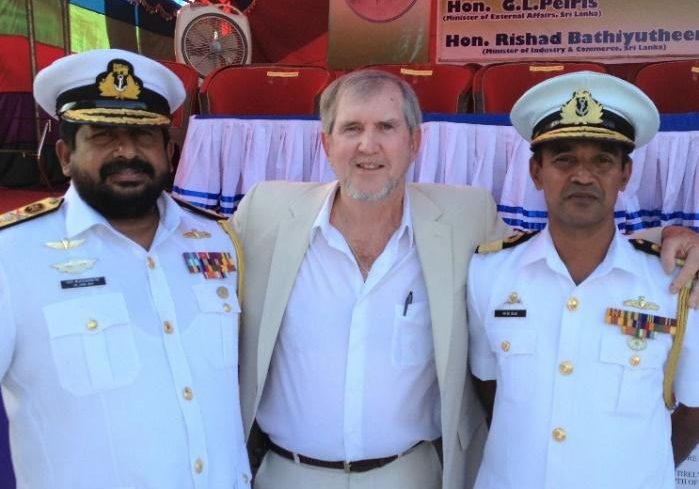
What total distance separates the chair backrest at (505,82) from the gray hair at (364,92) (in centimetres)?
226

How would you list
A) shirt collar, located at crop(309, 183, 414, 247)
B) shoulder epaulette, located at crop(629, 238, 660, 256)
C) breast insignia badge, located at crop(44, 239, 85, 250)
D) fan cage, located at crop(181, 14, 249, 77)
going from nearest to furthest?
breast insignia badge, located at crop(44, 239, 85, 250) < shoulder epaulette, located at crop(629, 238, 660, 256) < shirt collar, located at crop(309, 183, 414, 247) < fan cage, located at crop(181, 14, 249, 77)

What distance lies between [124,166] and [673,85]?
3.72m

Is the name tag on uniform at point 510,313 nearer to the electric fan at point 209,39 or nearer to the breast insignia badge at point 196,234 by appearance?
the breast insignia badge at point 196,234

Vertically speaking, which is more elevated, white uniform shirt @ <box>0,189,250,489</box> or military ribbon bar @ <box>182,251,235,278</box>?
military ribbon bar @ <box>182,251,235,278</box>

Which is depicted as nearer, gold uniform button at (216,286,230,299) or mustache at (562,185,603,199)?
mustache at (562,185,603,199)

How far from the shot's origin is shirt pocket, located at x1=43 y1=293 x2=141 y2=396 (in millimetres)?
1430

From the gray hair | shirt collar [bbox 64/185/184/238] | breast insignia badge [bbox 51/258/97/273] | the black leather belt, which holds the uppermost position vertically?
the gray hair

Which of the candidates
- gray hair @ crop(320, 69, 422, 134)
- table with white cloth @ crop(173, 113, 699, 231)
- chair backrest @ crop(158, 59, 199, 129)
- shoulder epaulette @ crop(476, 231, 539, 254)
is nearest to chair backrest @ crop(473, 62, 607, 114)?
table with white cloth @ crop(173, 113, 699, 231)

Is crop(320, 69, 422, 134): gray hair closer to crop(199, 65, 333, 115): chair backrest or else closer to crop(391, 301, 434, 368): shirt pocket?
crop(391, 301, 434, 368): shirt pocket

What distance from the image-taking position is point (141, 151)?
1.62 m

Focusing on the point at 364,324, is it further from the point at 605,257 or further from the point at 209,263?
the point at 605,257

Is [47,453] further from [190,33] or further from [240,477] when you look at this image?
[190,33]

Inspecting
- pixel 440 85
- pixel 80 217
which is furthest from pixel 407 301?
pixel 440 85

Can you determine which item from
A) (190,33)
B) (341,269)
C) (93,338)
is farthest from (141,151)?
(190,33)
